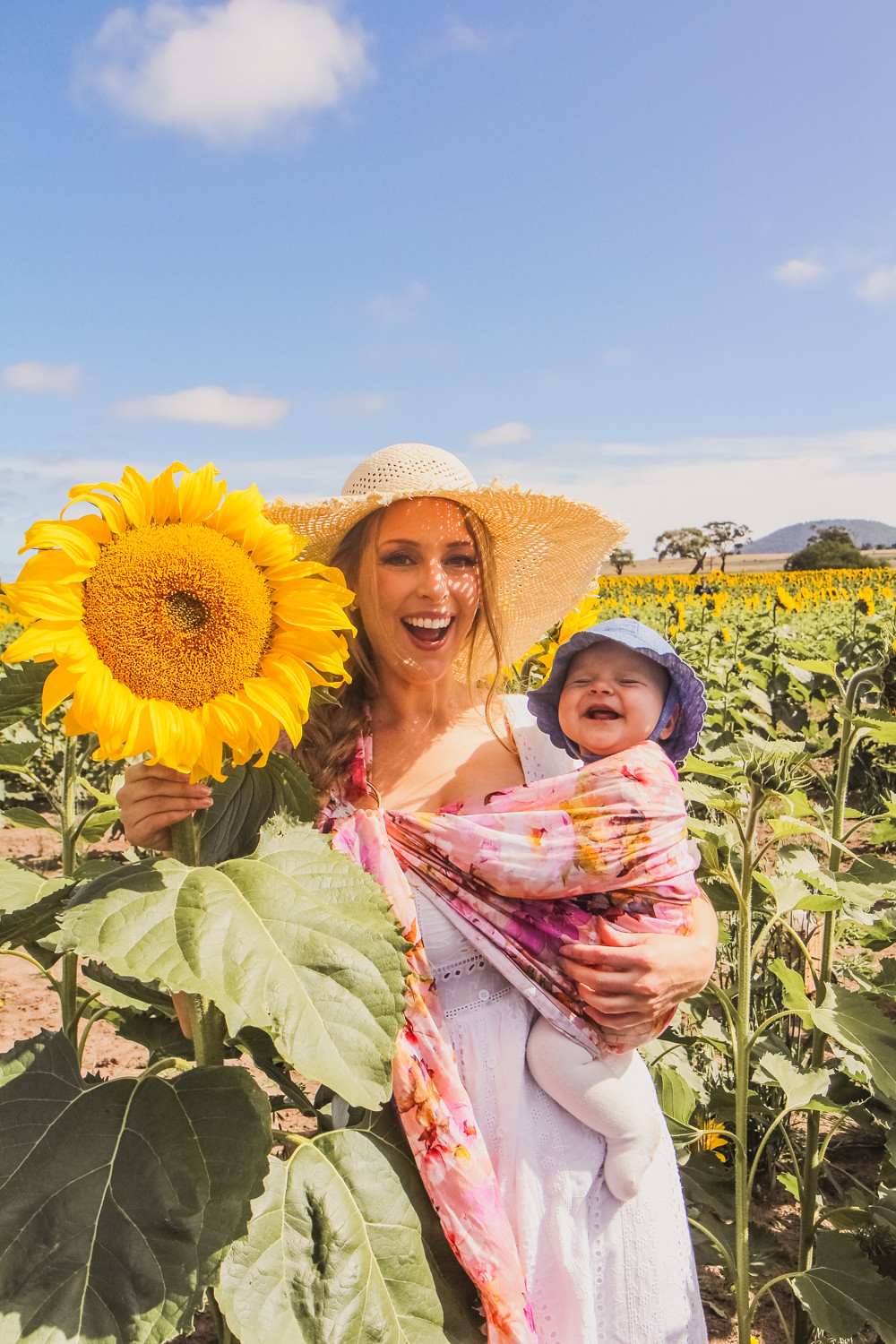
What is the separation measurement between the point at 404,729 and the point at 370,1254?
3.28 ft

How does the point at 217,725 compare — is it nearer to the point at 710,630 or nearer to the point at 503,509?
the point at 503,509

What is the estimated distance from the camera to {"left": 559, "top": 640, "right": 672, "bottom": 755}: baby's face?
A: 1.84m

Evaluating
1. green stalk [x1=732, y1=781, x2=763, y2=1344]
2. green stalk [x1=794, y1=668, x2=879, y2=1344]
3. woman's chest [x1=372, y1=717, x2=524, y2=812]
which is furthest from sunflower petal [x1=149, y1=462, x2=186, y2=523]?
green stalk [x1=794, y1=668, x2=879, y2=1344]

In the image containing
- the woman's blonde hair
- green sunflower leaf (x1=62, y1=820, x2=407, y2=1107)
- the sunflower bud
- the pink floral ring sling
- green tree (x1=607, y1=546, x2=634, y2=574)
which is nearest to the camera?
green sunflower leaf (x1=62, y1=820, x2=407, y2=1107)

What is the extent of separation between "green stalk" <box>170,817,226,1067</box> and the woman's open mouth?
29.7 inches

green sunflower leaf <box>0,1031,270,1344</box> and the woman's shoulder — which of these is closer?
green sunflower leaf <box>0,1031,270,1344</box>

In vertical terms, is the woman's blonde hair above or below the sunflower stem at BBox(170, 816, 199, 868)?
above

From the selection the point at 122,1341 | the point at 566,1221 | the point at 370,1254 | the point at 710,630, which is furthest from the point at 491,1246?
the point at 710,630

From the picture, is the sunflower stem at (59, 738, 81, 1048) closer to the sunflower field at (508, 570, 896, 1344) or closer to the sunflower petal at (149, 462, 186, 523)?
the sunflower petal at (149, 462, 186, 523)

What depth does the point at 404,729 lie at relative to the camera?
6.49ft

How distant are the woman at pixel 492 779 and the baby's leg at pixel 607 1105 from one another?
0.10 feet

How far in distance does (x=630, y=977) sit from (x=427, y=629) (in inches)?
28.2

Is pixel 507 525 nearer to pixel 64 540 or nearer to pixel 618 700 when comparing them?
pixel 618 700

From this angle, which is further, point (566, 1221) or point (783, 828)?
point (783, 828)
